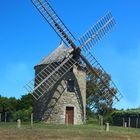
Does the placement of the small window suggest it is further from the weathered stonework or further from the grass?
the grass

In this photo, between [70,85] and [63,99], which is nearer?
[63,99]

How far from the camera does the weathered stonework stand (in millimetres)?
40031

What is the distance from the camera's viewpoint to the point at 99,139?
29.6m

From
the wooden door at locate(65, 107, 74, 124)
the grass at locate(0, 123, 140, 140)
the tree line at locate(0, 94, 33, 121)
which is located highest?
the tree line at locate(0, 94, 33, 121)

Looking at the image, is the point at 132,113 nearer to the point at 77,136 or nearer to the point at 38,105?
the point at 38,105

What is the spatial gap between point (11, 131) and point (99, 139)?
5861 millimetres

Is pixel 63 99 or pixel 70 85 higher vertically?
pixel 70 85

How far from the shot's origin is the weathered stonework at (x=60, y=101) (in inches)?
1576

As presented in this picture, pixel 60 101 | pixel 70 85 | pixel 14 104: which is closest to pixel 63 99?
pixel 60 101

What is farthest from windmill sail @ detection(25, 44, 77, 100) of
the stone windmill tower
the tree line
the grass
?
the tree line

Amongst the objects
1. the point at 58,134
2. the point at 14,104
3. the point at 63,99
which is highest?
the point at 14,104

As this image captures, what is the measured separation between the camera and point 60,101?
131ft

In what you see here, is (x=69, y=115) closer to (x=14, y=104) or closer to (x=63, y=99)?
(x=63, y=99)

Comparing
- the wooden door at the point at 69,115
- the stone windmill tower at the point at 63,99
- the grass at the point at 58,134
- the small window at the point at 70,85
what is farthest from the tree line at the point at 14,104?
the grass at the point at 58,134
